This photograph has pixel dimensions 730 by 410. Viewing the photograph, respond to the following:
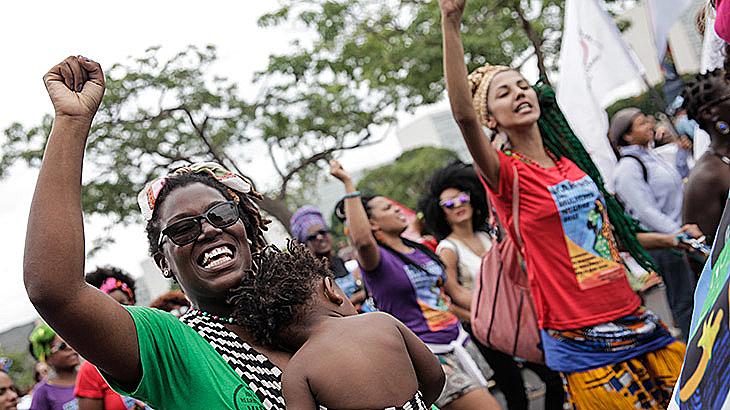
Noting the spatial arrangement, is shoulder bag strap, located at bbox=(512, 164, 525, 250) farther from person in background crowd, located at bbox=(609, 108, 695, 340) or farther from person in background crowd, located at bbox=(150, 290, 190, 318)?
person in background crowd, located at bbox=(609, 108, 695, 340)

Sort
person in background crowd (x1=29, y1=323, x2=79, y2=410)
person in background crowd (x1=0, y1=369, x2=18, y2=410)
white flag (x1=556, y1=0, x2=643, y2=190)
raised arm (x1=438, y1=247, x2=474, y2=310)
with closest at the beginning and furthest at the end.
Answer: person in background crowd (x1=0, y1=369, x2=18, y2=410)
person in background crowd (x1=29, y1=323, x2=79, y2=410)
raised arm (x1=438, y1=247, x2=474, y2=310)
white flag (x1=556, y1=0, x2=643, y2=190)

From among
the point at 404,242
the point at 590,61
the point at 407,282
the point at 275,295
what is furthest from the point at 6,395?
the point at 590,61

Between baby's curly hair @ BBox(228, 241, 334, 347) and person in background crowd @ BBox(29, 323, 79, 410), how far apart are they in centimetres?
325

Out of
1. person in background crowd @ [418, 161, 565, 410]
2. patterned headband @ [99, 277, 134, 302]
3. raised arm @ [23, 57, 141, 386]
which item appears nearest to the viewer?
raised arm @ [23, 57, 141, 386]

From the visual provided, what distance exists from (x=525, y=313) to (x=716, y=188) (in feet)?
3.95

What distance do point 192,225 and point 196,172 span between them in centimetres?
32

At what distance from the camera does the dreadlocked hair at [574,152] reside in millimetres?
3711

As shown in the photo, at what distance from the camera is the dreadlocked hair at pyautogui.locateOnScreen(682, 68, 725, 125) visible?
3551 mm

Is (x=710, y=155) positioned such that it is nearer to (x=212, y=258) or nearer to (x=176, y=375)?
(x=212, y=258)

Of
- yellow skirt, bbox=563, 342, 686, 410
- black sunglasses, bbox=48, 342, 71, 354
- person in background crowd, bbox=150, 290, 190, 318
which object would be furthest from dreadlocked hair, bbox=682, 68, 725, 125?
black sunglasses, bbox=48, 342, 71, 354

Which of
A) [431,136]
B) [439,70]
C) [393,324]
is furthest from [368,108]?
[431,136]

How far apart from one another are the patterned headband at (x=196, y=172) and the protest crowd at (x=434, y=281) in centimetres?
1

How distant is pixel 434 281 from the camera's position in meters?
5.00

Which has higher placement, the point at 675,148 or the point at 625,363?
the point at 675,148
